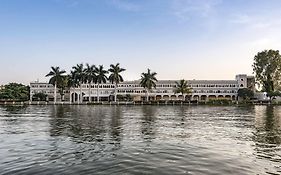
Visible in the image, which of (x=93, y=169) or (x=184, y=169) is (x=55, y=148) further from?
(x=184, y=169)

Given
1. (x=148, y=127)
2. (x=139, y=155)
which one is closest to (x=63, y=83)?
(x=148, y=127)

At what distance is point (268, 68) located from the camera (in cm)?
10781

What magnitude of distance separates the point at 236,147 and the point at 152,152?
5508mm

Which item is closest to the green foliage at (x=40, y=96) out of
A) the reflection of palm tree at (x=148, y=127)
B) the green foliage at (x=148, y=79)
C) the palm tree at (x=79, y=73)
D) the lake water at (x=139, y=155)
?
the palm tree at (x=79, y=73)

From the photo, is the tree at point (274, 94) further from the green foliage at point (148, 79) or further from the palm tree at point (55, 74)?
the palm tree at point (55, 74)

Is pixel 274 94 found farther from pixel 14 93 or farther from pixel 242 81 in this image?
pixel 14 93

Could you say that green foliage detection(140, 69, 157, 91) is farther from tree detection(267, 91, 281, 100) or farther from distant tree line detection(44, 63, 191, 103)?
tree detection(267, 91, 281, 100)

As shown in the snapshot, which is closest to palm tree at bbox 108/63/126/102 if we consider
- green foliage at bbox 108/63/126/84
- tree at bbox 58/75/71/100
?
green foliage at bbox 108/63/126/84

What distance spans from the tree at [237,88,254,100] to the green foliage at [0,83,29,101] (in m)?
93.4

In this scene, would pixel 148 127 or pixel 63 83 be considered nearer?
pixel 148 127

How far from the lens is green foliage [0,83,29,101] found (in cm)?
12800

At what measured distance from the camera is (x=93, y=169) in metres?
12.4

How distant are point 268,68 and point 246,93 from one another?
17.4 meters

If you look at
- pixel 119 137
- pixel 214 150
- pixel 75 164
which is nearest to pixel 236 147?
pixel 214 150
